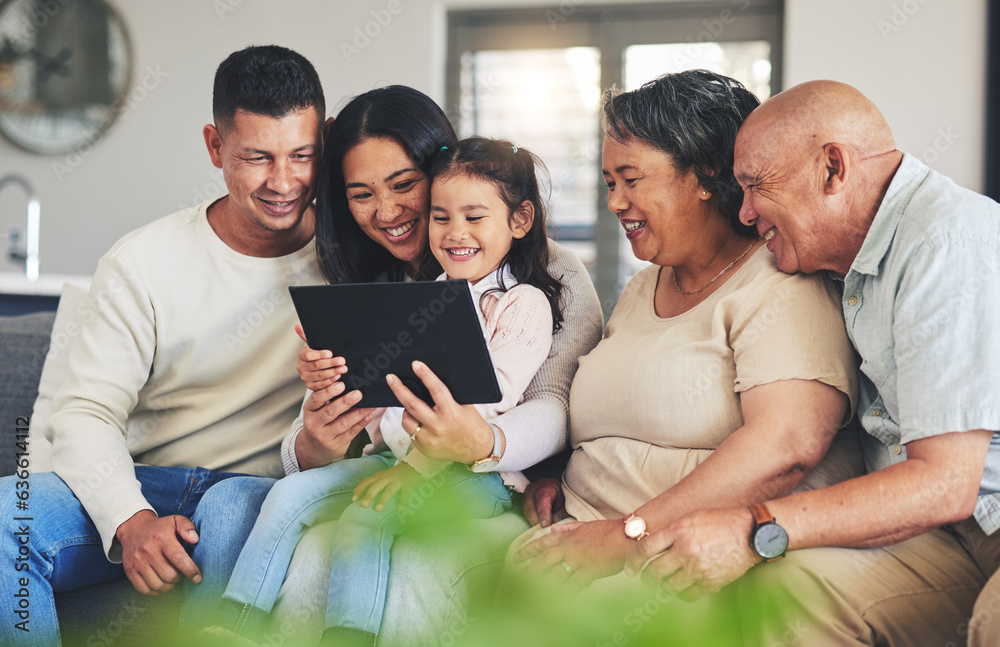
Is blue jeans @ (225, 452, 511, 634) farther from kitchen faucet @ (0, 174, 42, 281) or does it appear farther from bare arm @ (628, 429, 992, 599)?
kitchen faucet @ (0, 174, 42, 281)

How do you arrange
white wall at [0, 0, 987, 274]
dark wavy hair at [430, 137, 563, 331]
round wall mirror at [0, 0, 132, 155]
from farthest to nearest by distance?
round wall mirror at [0, 0, 132, 155] → white wall at [0, 0, 987, 274] → dark wavy hair at [430, 137, 563, 331]

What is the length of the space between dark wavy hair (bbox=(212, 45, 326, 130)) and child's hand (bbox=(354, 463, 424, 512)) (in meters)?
0.77

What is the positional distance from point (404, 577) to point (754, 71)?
150 inches

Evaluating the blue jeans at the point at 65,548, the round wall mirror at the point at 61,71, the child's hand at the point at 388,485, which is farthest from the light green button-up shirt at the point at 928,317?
the round wall mirror at the point at 61,71

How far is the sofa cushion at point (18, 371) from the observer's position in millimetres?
1986

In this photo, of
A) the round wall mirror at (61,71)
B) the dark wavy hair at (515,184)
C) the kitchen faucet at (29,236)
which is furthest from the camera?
the round wall mirror at (61,71)

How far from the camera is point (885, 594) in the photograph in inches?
41.4

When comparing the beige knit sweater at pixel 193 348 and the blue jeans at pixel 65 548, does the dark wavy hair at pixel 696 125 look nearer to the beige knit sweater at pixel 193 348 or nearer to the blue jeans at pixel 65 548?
the beige knit sweater at pixel 193 348

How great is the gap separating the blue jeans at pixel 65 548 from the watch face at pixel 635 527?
2.22 ft

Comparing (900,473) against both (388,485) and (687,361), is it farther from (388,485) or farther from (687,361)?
(388,485)

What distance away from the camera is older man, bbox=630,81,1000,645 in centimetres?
101

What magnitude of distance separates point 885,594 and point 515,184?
0.92 meters

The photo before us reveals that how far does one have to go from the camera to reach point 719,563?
3.43 feet

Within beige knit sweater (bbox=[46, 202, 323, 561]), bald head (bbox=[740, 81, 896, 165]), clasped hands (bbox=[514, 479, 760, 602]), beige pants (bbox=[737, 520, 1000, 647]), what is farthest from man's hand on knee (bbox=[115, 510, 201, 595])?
bald head (bbox=[740, 81, 896, 165])
